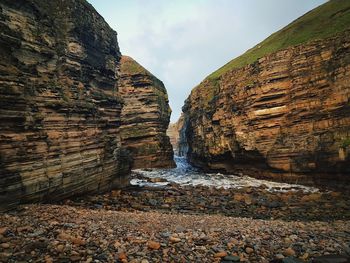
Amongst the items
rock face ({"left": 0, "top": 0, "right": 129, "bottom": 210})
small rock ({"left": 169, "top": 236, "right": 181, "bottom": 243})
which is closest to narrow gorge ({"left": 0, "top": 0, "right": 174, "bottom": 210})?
rock face ({"left": 0, "top": 0, "right": 129, "bottom": 210})

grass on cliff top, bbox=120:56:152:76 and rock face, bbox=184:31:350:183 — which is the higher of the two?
grass on cliff top, bbox=120:56:152:76

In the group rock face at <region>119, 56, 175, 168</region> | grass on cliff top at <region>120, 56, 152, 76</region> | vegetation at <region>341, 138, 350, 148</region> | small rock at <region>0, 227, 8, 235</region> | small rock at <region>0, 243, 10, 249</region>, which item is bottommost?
small rock at <region>0, 243, 10, 249</region>

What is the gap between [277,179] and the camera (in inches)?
1518

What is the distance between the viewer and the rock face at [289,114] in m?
32.6

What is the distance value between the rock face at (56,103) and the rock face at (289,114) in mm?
21594

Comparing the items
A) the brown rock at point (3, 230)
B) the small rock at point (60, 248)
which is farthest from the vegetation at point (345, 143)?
the brown rock at point (3, 230)

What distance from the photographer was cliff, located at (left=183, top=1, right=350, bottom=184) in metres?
32.6

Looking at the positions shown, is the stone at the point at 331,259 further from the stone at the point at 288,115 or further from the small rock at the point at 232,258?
the stone at the point at 288,115

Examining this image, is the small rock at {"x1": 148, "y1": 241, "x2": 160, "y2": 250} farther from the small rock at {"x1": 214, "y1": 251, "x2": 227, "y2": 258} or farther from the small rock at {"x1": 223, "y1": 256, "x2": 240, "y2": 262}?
the small rock at {"x1": 223, "y1": 256, "x2": 240, "y2": 262}

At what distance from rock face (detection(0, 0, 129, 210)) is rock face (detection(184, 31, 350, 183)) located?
850 inches

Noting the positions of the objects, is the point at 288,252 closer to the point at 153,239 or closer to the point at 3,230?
the point at 153,239

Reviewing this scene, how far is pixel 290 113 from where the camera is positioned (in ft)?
124

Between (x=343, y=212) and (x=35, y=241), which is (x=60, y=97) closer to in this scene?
(x=35, y=241)

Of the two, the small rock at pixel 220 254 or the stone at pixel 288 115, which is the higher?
the stone at pixel 288 115
